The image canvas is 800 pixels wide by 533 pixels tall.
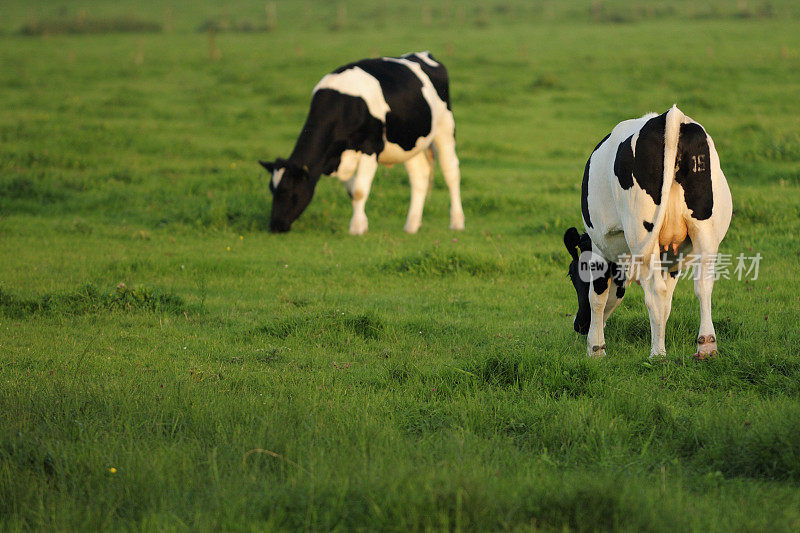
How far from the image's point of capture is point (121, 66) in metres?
29.4

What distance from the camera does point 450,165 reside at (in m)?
13.0

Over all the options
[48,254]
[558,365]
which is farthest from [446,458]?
[48,254]

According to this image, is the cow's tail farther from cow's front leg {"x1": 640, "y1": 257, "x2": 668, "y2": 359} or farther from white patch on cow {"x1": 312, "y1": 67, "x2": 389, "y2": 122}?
white patch on cow {"x1": 312, "y1": 67, "x2": 389, "y2": 122}

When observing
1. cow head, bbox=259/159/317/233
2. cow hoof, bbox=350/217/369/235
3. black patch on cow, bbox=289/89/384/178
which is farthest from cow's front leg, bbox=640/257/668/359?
black patch on cow, bbox=289/89/384/178

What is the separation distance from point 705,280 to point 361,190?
269 inches

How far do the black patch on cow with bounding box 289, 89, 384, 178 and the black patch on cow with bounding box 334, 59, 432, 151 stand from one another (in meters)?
0.33

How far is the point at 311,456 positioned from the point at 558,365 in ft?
6.51

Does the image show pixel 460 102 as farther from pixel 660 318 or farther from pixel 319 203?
pixel 660 318

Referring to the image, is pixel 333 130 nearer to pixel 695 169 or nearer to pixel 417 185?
pixel 417 185

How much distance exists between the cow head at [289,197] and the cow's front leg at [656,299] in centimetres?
666

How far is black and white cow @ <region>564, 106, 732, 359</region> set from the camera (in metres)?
5.27

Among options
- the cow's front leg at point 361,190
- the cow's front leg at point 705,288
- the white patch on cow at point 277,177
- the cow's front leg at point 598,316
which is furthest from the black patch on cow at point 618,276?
the white patch on cow at point 277,177

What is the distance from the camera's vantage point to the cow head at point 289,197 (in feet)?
37.5

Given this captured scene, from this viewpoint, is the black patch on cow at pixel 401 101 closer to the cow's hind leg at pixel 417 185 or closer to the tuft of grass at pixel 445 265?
the cow's hind leg at pixel 417 185
